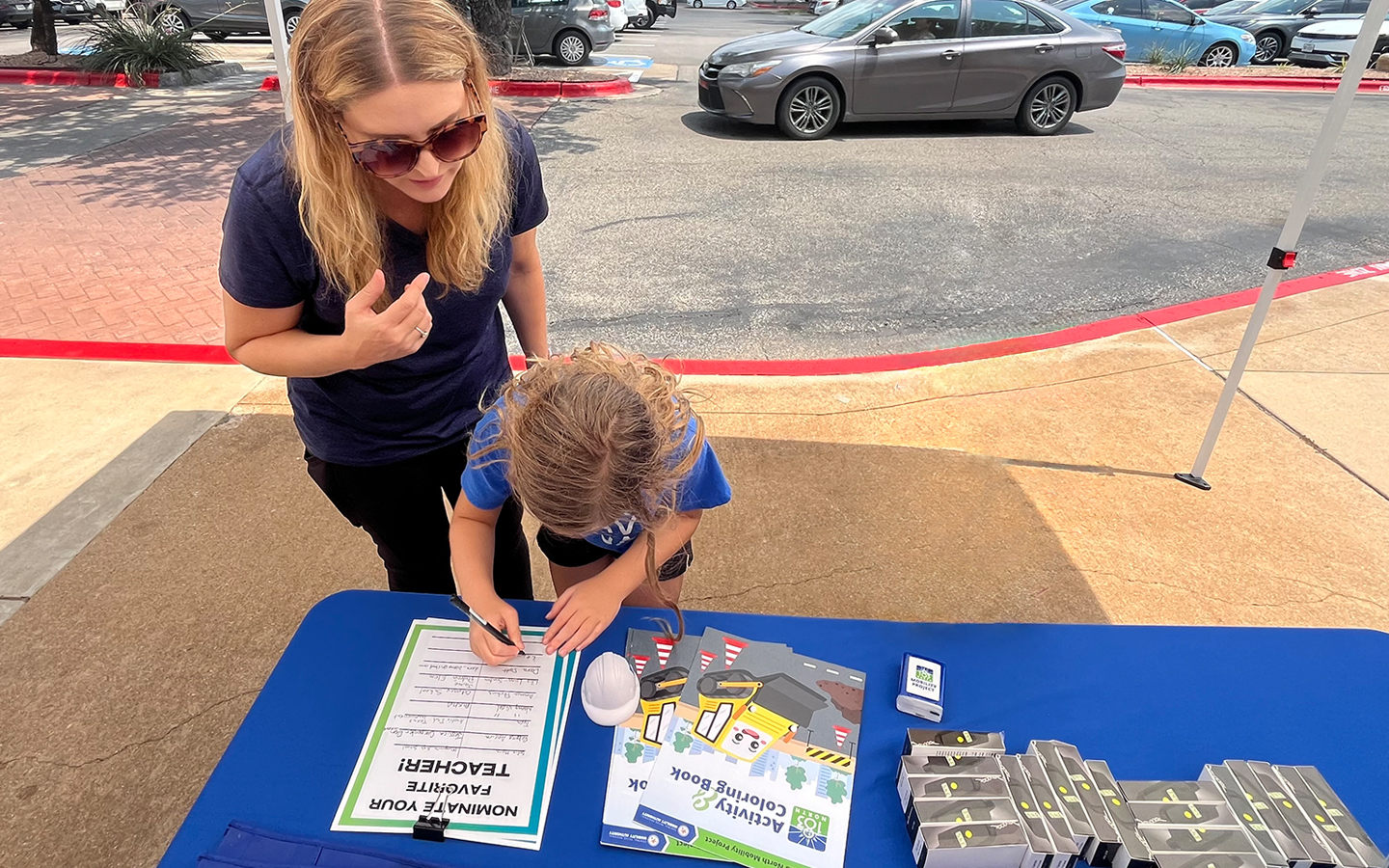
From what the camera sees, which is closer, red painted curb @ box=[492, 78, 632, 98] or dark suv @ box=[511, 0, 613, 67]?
red painted curb @ box=[492, 78, 632, 98]

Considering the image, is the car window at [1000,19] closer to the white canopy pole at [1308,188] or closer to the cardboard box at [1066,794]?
the white canopy pole at [1308,188]

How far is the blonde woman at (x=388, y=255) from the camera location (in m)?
1.39

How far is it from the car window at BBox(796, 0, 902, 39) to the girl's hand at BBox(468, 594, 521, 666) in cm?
815

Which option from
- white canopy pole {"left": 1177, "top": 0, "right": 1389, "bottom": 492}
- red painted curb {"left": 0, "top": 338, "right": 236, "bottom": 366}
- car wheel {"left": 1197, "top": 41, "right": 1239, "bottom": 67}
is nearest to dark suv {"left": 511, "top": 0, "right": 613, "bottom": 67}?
red painted curb {"left": 0, "top": 338, "right": 236, "bottom": 366}

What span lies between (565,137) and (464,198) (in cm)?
747

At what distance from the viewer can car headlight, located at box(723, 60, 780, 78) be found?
8.16 m

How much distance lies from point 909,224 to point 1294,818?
18.6 feet

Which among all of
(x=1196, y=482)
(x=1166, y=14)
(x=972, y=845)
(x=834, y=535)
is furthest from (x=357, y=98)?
Answer: (x=1166, y=14)

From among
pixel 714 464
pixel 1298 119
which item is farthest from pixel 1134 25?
pixel 714 464

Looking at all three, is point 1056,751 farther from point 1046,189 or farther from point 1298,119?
point 1298,119

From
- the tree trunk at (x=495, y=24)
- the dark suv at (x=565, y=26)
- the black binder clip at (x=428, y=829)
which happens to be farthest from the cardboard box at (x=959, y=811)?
the dark suv at (x=565, y=26)

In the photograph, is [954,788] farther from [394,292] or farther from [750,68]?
[750,68]

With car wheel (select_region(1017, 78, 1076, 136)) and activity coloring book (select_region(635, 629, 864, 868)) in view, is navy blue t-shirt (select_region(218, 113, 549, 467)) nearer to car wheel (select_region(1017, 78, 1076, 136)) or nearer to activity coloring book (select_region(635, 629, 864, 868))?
activity coloring book (select_region(635, 629, 864, 868))

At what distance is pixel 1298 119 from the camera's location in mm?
9820
